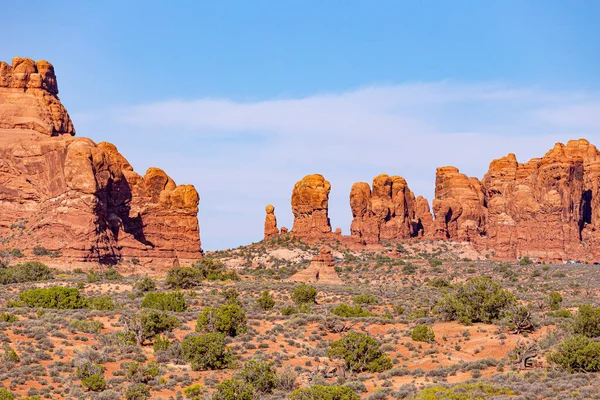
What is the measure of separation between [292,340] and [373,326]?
21.0ft

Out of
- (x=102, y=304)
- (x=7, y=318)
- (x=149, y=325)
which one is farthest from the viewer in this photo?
(x=102, y=304)

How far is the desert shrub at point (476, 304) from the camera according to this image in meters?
58.4

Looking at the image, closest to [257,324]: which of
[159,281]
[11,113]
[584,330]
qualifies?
[584,330]

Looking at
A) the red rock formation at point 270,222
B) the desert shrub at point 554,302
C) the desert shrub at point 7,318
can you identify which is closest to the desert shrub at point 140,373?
the desert shrub at point 7,318

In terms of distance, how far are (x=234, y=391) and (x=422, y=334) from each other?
17.2 m

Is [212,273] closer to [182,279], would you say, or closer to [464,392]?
[182,279]

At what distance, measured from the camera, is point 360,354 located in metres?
49.0

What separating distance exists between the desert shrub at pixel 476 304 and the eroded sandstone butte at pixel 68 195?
162ft

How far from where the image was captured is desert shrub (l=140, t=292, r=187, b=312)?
212ft

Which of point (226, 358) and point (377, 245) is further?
point (377, 245)

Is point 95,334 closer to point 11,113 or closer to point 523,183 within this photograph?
point 11,113

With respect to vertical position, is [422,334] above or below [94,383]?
above

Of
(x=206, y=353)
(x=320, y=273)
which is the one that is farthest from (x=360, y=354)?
(x=320, y=273)

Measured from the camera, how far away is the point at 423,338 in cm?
5419
